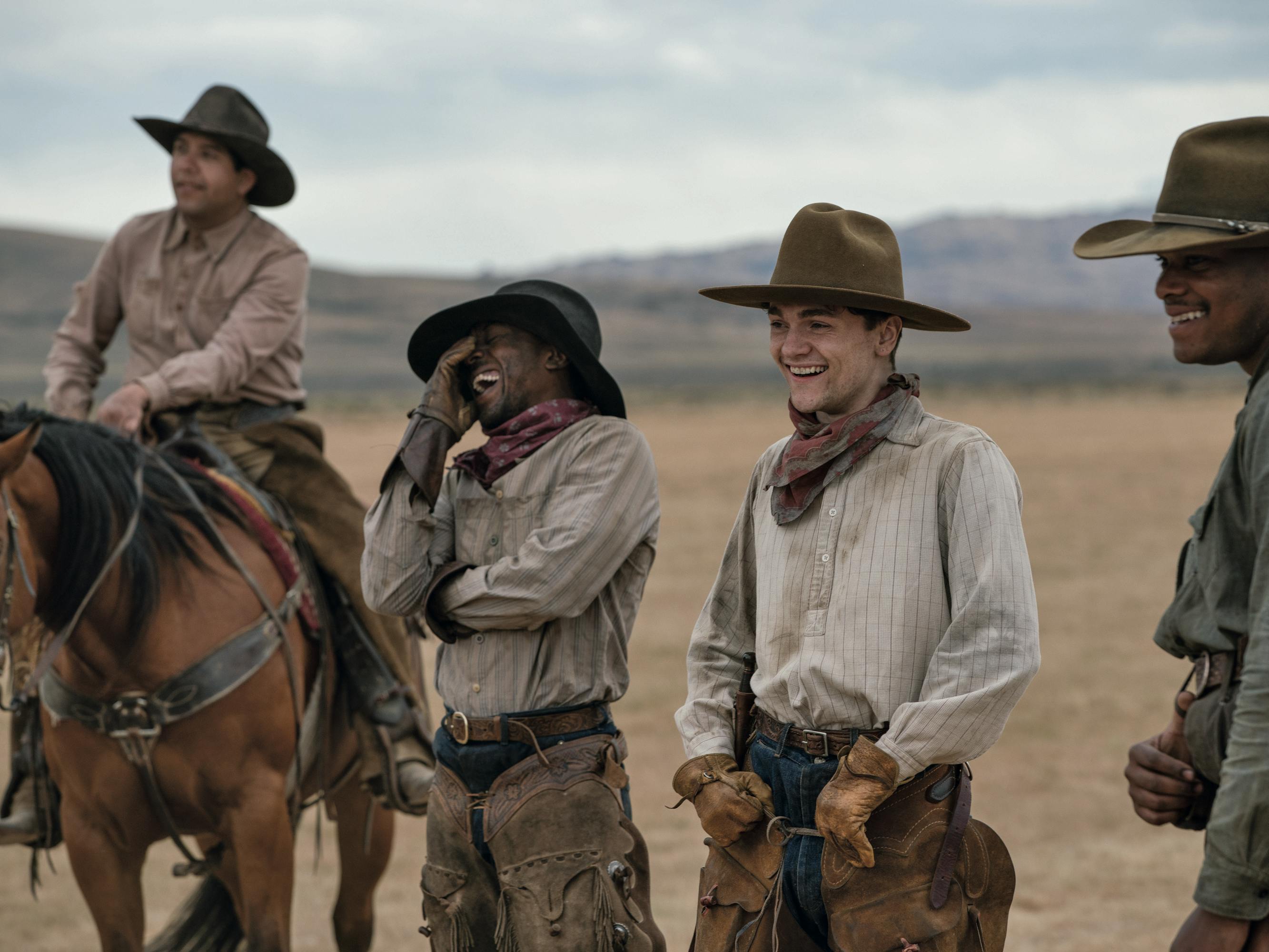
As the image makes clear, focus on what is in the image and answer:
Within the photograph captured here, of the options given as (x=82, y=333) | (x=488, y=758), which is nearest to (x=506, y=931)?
(x=488, y=758)

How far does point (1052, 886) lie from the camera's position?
7.21m

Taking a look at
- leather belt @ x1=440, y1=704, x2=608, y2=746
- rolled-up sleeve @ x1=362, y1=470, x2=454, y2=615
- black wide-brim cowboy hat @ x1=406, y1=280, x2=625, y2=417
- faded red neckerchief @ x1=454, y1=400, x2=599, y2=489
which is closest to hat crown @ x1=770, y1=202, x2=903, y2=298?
black wide-brim cowboy hat @ x1=406, y1=280, x2=625, y2=417

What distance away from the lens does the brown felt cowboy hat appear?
3.06 m

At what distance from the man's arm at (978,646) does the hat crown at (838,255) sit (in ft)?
1.65

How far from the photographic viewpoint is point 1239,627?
8.11 ft

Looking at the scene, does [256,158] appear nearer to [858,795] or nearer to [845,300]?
[845,300]

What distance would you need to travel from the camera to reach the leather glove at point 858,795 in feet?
9.09

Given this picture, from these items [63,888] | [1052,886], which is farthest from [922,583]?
[63,888]

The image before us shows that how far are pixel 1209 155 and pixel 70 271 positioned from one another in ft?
505

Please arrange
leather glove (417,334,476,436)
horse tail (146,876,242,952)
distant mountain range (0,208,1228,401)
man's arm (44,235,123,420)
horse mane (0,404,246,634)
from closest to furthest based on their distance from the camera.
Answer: leather glove (417,334,476,436) → horse mane (0,404,246,634) → horse tail (146,876,242,952) → man's arm (44,235,123,420) → distant mountain range (0,208,1228,401)

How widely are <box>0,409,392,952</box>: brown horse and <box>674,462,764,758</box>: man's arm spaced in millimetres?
2011

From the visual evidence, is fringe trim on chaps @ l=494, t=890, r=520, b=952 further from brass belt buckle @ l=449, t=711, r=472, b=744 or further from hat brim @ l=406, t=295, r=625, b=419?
hat brim @ l=406, t=295, r=625, b=419

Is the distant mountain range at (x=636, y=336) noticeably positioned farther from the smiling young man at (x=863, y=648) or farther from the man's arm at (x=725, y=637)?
the smiling young man at (x=863, y=648)

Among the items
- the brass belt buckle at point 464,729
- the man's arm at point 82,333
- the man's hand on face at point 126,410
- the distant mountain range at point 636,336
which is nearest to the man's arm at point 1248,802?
the brass belt buckle at point 464,729
